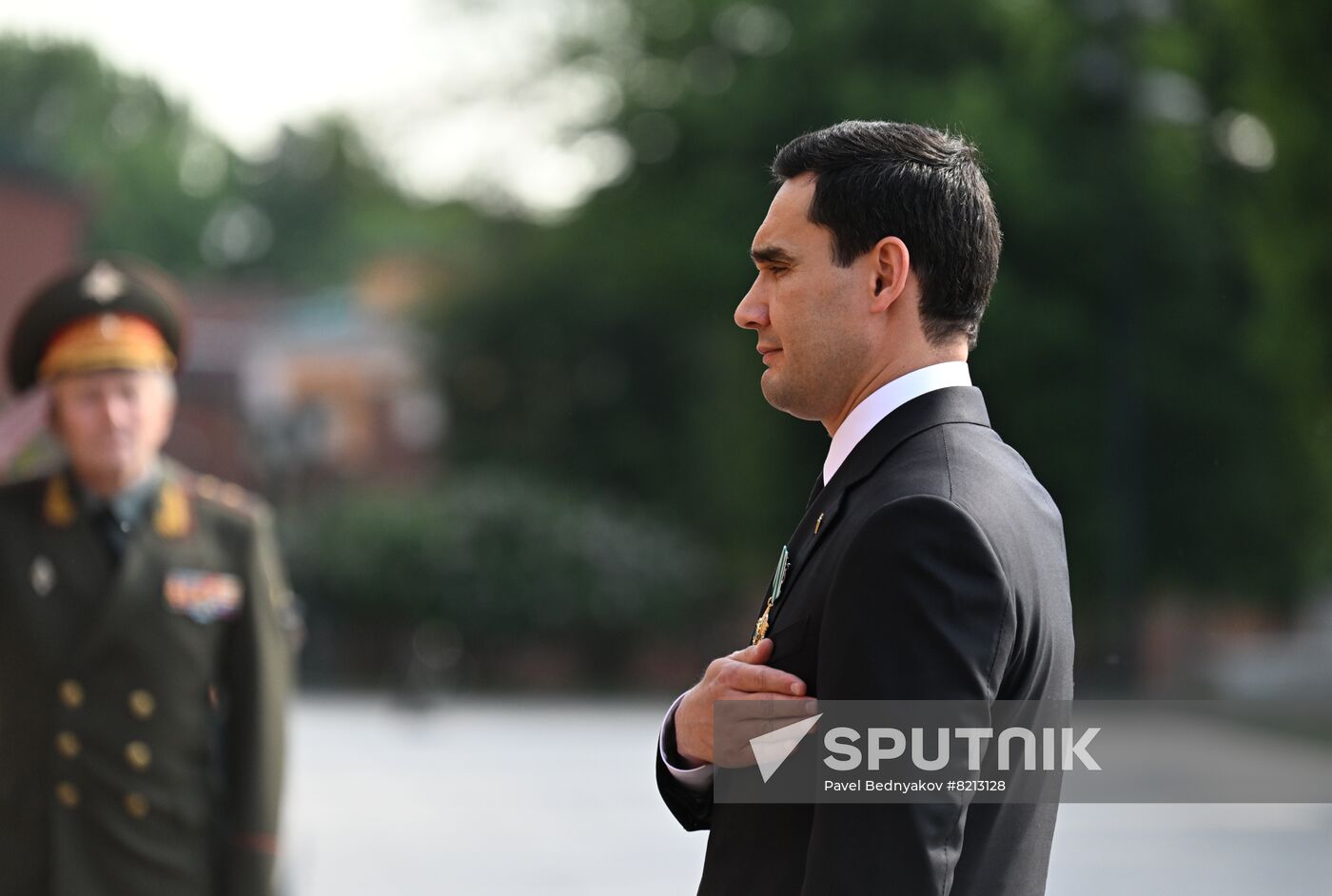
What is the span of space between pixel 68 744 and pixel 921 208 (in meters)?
2.49

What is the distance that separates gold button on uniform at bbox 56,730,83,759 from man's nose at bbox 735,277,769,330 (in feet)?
7.23

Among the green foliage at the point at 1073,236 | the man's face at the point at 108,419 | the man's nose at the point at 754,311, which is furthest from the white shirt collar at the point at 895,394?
the green foliage at the point at 1073,236

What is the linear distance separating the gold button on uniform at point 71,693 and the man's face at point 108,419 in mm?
455

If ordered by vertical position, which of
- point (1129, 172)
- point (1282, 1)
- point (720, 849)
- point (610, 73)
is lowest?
point (720, 849)

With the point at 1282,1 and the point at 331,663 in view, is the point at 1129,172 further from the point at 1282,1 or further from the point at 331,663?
the point at 331,663

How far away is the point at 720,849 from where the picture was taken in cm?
229

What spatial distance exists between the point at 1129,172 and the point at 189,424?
101ft

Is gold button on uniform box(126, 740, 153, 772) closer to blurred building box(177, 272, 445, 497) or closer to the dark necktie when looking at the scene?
the dark necktie

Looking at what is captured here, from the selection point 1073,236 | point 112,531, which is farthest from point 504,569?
point 112,531

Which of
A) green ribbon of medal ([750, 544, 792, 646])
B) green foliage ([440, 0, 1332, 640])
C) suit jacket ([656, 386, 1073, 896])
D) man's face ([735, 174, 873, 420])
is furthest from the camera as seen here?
green foliage ([440, 0, 1332, 640])

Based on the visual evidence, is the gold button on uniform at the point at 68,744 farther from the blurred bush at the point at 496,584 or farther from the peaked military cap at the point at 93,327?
the blurred bush at the point at 496,584

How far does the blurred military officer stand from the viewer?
392cm

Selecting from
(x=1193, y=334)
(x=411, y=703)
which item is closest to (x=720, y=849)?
(x=411, y=703)

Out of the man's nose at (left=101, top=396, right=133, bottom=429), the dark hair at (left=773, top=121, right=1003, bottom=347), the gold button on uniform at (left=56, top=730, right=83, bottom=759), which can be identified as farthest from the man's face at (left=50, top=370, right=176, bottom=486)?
the dark hair at (left=773, top=121, right=1003, bottom=347)
